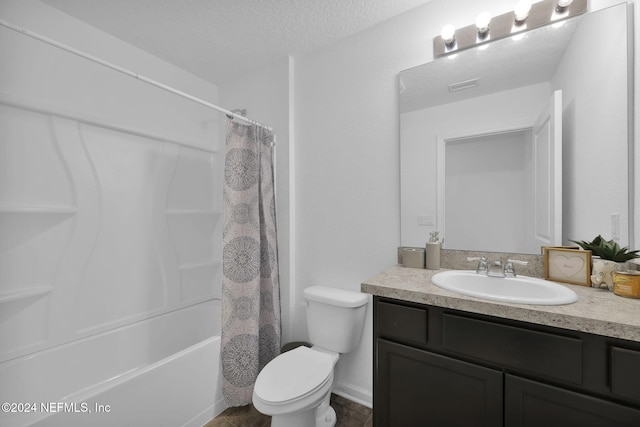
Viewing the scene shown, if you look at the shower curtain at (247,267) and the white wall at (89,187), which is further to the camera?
the shower curtain at (247,267)

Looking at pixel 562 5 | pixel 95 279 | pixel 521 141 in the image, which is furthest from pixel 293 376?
pixel 562 5

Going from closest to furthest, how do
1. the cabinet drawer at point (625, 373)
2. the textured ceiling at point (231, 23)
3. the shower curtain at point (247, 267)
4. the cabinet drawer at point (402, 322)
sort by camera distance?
the cabinet drawer at point (625, 373) < the cabinet drawer at point (402, 322) < the textured ceiling at point (231, 23) < the shower curtain at point (247, 267)

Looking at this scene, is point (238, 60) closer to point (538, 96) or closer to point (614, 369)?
point (538, 96)

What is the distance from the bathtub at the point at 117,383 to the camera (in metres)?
1.18

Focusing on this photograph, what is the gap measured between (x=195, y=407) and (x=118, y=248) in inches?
46.9

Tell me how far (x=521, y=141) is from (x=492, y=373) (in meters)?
1.08

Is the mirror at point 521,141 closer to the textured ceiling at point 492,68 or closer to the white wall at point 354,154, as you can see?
the textured ceiling at point 492,68

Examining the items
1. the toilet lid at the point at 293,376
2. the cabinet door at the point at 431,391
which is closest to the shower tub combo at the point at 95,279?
the toilet lid at the point at 293,376

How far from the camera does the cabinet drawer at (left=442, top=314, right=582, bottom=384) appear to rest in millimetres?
838

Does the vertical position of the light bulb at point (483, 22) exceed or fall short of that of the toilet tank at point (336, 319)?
it exceeds it

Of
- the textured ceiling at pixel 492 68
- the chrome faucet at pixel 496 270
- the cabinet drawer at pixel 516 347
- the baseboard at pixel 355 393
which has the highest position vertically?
the textured ceiling at pixel 492 68

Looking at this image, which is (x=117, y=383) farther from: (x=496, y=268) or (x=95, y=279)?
(x=496, y=268)

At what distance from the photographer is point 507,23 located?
1.38 metres

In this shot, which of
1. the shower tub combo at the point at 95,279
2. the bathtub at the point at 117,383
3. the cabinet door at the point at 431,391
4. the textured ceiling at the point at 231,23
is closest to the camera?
the cabinet door at the point at 431,391
